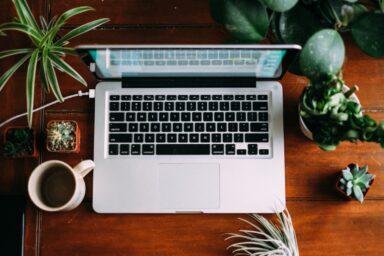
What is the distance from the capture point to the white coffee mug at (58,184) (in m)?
0.89

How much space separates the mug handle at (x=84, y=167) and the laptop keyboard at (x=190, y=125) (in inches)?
2.2

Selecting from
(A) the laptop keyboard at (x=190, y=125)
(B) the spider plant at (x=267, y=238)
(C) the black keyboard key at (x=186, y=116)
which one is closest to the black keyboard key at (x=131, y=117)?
(A) the laptop keyboard at (x=190, y=125)

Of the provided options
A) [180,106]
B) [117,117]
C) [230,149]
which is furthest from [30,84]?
[230,149]

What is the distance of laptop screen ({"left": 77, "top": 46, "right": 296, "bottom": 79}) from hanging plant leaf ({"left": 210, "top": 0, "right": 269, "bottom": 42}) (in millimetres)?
30

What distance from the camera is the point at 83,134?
991 millimetres

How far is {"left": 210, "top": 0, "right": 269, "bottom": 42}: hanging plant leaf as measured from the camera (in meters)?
0.80

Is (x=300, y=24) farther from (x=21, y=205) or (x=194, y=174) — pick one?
(x=21, y=205)

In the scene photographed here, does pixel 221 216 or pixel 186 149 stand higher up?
pixel 186 149

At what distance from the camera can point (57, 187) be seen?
3.07 ft

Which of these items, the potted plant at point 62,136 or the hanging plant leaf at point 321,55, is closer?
the hanging plant leaf at point 321,55

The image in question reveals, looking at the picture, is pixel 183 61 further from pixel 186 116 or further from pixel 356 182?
pixel 356 182

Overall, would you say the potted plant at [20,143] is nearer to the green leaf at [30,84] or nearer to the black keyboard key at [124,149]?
the green leaf at [30,84]

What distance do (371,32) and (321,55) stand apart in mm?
119

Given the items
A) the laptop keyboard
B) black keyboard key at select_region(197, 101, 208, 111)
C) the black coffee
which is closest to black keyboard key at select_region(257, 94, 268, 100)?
the laptop keyboard
